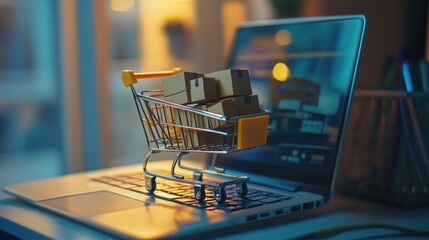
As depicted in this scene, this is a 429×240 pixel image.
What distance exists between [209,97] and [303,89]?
0.29m

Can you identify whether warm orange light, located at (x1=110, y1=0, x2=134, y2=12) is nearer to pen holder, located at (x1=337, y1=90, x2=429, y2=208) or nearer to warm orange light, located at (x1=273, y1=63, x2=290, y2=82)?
warm orange light, located at (x1=273, y1=63, x2=290, y2=82)

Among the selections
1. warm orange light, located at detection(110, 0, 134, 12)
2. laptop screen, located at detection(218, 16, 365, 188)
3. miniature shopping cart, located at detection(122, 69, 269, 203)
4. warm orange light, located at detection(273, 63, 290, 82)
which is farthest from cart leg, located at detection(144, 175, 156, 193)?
warm orange light, located at detection(110, 0, 134, 12)

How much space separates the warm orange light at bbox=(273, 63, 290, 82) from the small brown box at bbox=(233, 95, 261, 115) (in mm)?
286

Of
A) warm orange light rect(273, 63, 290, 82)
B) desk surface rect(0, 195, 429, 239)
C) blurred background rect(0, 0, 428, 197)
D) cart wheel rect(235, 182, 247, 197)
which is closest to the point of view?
desk surface rect(0, 195, 429, 239)

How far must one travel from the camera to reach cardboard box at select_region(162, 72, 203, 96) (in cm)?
82

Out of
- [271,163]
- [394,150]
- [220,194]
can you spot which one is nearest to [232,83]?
[220,194]

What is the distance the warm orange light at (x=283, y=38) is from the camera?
1.11 metres

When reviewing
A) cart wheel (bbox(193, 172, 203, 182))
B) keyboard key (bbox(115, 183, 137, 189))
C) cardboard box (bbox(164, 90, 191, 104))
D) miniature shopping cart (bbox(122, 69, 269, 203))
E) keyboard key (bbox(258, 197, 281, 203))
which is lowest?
keyboard key (bbox(258, 197, 281, 203))

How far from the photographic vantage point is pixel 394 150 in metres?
0.99

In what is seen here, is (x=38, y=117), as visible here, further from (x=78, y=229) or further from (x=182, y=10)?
(x=78, y=229)

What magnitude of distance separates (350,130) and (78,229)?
57cm

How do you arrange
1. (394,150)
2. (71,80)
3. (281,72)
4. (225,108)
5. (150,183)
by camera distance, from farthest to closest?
(71,80)
(281,72)
(394,150)
(150,183)
(225,108)

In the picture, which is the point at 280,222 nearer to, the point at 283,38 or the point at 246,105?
the point at 246,105

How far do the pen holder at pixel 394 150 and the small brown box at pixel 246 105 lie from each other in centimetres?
31
